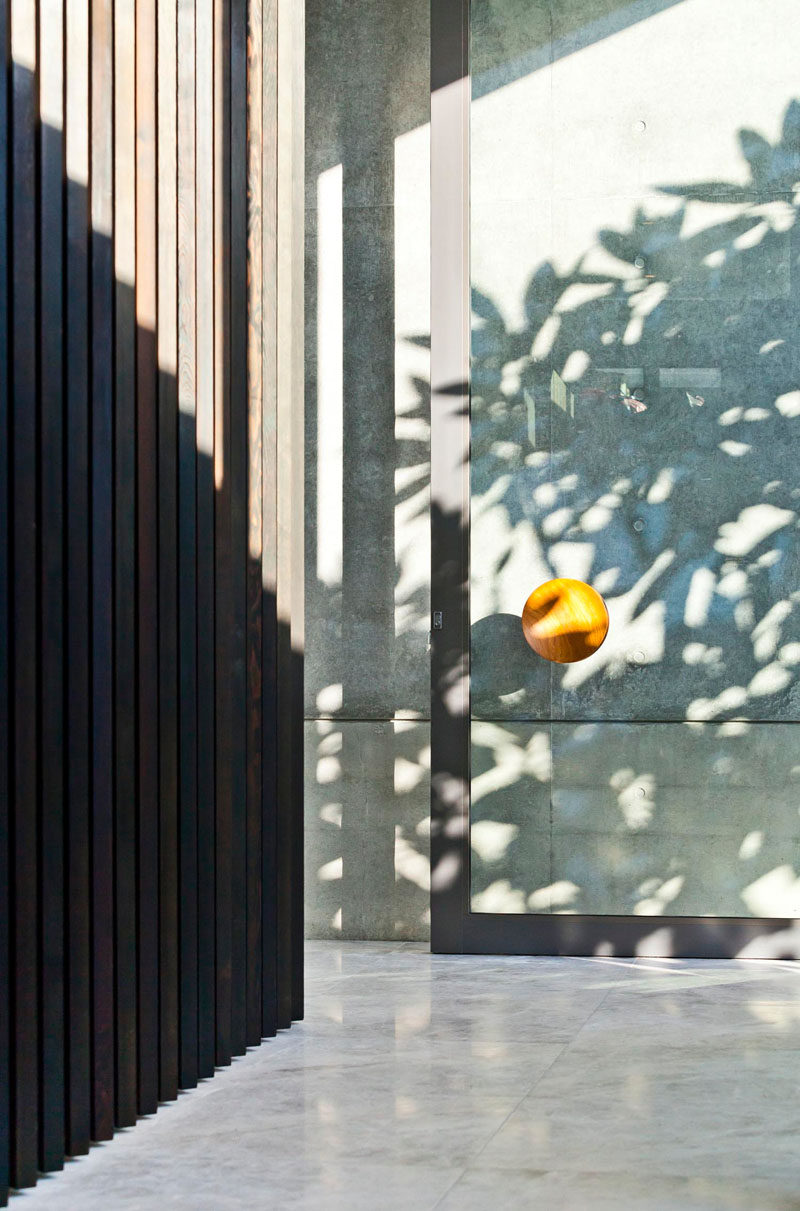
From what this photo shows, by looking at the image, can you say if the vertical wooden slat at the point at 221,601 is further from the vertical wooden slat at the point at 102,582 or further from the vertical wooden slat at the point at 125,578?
the vertical wooden slat at the point at 102,582

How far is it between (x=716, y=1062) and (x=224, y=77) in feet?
9.55

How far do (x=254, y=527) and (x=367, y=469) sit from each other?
6.46 feet

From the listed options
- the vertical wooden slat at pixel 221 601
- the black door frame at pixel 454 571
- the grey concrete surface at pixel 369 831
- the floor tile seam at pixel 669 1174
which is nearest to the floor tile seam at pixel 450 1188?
the floor tile seam at pixel 669 1174

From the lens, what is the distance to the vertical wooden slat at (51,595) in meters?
3.07

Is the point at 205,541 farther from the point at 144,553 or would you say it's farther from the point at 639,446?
the point at 639,446

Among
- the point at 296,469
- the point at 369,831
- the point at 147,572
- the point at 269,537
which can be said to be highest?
the point at 296,469

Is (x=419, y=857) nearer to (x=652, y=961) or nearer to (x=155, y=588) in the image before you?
(x=652, y=961)

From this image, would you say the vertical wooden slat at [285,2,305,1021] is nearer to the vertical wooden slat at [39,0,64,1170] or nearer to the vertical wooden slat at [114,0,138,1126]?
the vertical wooden slat at [114,0,138,1126]

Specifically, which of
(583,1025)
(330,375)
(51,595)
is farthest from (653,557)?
(51,595)

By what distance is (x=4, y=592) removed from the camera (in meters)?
2.97

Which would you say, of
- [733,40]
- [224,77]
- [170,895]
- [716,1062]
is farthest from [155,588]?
[733,40]

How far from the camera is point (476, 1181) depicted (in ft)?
9.91

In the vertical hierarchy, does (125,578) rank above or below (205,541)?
below

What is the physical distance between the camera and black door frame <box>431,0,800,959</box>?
5.75 m
